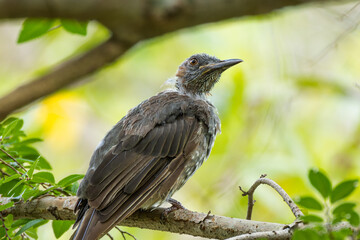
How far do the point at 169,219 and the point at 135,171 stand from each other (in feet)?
1.71

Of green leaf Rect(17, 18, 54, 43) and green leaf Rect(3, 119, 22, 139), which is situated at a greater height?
green leaf Rect(17, 18, 54, 43)

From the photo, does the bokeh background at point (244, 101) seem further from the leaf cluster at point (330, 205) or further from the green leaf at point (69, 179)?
the leaf cluster at point (330, 205)

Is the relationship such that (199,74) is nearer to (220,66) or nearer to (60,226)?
(220,66)

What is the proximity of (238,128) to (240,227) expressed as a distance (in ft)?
11.4

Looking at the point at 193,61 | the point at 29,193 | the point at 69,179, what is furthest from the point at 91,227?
the point at 193,61

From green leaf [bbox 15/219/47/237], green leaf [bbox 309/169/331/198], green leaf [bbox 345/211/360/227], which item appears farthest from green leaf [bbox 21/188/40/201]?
green leaf [bbox 345/211/360/227]

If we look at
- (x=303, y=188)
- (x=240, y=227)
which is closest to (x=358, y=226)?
(x=240, y=227)

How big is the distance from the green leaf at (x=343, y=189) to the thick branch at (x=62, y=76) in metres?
1.09

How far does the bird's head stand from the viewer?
5418mm

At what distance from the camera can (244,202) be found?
4.90 metres

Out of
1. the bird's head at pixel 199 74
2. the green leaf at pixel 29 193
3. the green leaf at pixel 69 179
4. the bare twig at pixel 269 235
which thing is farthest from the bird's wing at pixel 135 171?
the bare twig at pixel 269 235

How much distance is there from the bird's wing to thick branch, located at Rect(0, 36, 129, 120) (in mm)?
1967

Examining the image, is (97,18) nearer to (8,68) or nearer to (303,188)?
(303,188)

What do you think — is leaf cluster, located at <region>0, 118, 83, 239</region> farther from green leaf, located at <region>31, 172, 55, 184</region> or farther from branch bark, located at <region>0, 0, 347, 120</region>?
branch bark, located at <region>0, 0, 347, 120</region>
